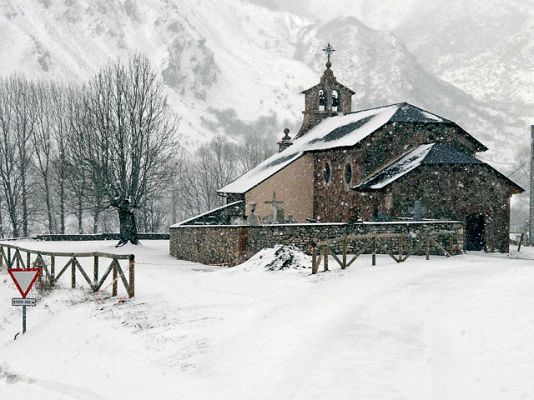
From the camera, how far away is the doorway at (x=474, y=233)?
37.3 meters

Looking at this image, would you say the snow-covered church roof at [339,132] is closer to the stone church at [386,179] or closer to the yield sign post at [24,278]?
the stone church at [386,179]

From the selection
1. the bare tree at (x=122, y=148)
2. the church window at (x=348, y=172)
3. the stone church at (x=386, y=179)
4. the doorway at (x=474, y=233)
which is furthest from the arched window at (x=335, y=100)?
the doorway at (x=474, y=233)

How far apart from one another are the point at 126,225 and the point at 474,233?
1946 centimetres

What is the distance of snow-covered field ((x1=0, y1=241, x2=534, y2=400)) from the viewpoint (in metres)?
11.6

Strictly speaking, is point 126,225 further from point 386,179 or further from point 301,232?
point 301,232

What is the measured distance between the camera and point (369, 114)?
44.7m

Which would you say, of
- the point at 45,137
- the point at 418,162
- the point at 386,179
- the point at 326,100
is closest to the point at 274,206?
the point at 386,179

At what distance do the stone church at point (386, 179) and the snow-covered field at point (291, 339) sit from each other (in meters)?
10.1

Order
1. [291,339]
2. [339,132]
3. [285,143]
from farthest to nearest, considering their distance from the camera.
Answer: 1. [285,143]
2. [339,132]
3. [291,339]

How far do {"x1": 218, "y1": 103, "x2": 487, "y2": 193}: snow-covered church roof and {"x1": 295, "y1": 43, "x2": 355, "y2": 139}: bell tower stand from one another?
73 centimetres

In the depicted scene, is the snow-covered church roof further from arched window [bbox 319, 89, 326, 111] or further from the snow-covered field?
the snow-covered field

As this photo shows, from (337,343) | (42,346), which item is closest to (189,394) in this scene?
(337,343)

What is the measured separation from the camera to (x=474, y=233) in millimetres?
37750

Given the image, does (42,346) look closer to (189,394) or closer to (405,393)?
(189,394)
